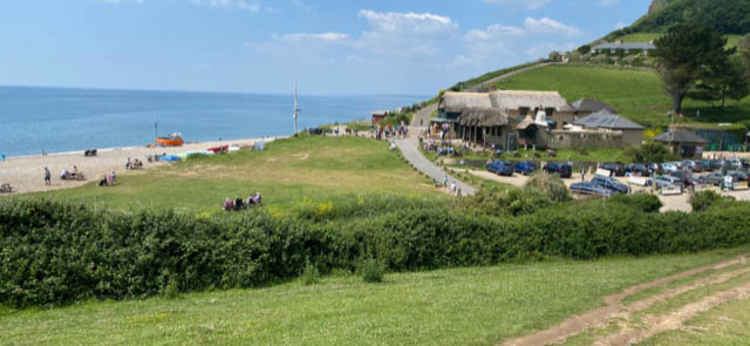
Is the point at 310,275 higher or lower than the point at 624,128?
lower

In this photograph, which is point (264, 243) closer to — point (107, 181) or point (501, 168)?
point (107, 181)

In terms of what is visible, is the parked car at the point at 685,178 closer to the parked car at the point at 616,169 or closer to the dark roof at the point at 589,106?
the parked car at the point at 616,169

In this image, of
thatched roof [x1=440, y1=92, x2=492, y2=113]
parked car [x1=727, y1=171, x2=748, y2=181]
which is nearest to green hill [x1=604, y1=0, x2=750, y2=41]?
thatched roof [x1=440, y1=92, x2=492, y2=113]

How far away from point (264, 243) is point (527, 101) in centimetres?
5316

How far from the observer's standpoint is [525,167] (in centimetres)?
3766

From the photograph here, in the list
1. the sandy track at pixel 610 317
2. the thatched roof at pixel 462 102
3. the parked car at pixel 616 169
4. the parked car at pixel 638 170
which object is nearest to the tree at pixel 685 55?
the thatched roof at pixel 462 102

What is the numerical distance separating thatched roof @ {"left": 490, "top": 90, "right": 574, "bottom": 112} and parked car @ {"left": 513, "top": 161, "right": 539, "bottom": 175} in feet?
73.3

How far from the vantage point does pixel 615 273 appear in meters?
12.7

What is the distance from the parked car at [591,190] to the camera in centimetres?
2793

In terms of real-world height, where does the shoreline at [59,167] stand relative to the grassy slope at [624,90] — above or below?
below

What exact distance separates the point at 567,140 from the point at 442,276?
124 ft

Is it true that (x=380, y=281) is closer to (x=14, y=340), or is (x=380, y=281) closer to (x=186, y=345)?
(x=186, y=345)

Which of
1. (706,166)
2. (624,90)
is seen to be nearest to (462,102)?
(706,166)

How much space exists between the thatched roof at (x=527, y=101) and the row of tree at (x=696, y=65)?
50.3 feet
